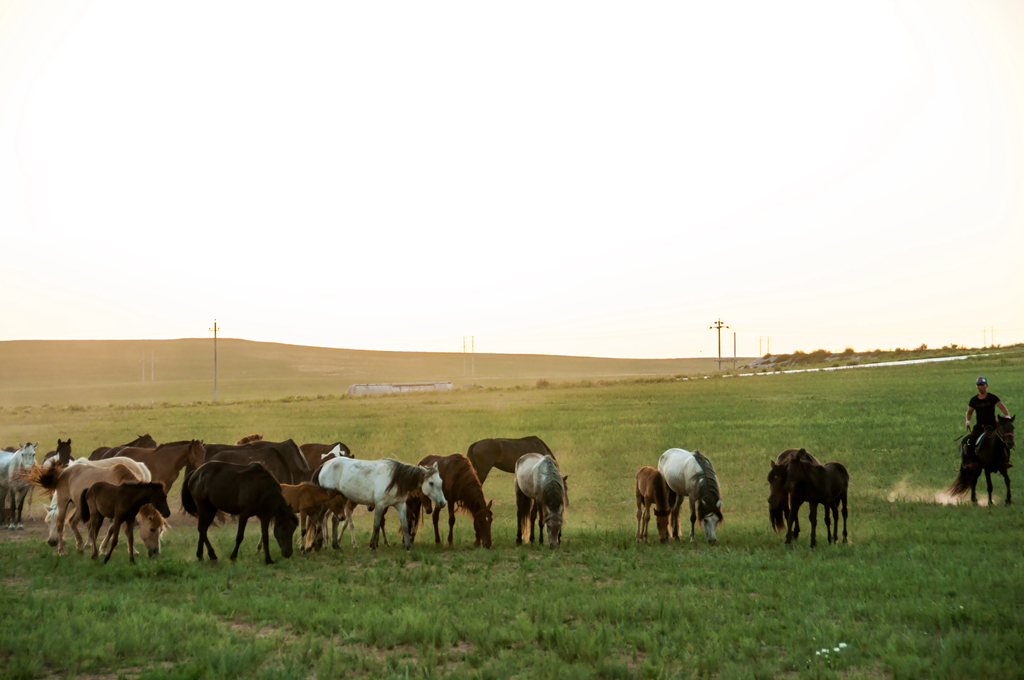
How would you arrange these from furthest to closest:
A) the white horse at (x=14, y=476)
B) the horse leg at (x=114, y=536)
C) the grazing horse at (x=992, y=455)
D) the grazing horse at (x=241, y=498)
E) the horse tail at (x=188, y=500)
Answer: the grazing horse at (x=992, y=455) < the white horse at (x=14, y=476) < the horse tail at (x=188, y=500) < the grazing horse at (x=241, y=498) < the horse leg at (x=114, y=536)

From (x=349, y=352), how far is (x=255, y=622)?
180073 mm

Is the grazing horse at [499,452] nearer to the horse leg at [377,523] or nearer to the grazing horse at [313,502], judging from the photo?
the horse leg at [377,523]

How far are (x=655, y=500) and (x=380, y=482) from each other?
5.55 meters

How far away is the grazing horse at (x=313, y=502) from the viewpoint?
1330 centimetres

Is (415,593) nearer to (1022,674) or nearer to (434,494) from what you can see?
(434,494)

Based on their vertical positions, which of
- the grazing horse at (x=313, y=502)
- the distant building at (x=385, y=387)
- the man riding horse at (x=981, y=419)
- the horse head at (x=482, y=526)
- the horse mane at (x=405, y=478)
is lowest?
the distant building at (x=385, y=387)

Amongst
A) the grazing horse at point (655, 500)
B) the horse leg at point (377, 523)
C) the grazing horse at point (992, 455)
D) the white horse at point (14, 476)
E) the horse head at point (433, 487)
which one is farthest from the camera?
the grazing horse at point (992, 455)

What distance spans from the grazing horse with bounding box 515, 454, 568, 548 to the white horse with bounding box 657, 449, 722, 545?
2345 mm

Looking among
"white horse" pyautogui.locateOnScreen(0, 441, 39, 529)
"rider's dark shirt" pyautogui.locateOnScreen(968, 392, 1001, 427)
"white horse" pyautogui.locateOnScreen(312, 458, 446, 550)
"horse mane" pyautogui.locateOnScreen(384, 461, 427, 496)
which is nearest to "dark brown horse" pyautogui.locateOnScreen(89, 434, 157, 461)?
"white horse" pyautogui.locateOnScreen(0, 441, 39, 529)

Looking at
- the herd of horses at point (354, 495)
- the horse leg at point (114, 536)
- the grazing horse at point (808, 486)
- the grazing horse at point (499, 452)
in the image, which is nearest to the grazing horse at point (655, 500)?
the herd of horses at point (354, 495)

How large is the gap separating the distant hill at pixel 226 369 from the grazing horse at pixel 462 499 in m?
83.5

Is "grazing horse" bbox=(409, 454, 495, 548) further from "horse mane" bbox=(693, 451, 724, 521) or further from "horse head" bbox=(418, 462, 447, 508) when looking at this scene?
"horse mane" bbox=(693, 451, 724, 521)

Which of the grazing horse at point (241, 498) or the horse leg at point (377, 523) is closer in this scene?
the grazing horse at point (241, 498)

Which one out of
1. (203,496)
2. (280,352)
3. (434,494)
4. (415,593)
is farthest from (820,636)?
(280,352)
